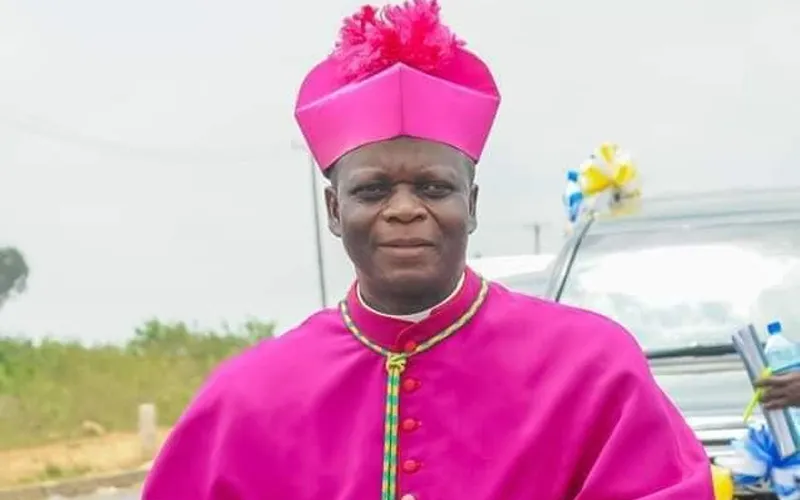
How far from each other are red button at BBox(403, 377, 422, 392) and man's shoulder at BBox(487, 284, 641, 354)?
18 centimetres

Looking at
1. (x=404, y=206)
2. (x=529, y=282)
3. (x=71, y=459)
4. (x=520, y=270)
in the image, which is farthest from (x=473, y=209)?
(x=71, y=459)

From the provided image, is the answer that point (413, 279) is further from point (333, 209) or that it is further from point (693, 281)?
point (693, 281)

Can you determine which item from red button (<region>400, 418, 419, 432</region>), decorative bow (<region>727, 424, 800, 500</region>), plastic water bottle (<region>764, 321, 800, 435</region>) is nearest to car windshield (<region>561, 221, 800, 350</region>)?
decorative bow (<region>727, 424, 800, 500</region>)

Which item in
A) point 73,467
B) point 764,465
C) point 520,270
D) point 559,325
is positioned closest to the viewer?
point 559,325

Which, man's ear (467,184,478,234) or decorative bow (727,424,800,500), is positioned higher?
man's ear (467,184,478,234)

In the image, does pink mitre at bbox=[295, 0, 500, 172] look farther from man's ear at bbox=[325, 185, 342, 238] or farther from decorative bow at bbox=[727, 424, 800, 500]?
decorative bow at bbox=[727, 424, 800, 500]

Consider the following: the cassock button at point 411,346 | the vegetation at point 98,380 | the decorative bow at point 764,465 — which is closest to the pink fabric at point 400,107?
the cassock button at point 411,346

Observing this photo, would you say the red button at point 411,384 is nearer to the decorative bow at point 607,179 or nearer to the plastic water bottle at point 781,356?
the plastic water bottle at point 781,356

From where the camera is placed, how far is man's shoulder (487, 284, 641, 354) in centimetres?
327

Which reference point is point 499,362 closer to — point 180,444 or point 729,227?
point 180,444

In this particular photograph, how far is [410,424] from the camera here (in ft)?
11.0

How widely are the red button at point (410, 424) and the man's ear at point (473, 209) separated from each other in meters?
0.36

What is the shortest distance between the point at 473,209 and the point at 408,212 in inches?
7.1

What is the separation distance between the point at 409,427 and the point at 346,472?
5.6 inches
